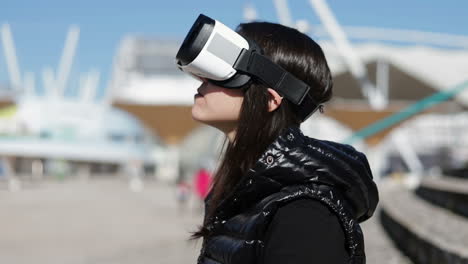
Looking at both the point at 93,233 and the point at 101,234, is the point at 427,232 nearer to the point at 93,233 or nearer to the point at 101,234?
the point at 101,234

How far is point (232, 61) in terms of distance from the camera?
1.41m

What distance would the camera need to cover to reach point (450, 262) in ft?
12.4

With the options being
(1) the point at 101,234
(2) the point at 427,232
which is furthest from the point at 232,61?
(1) the point at 101,234

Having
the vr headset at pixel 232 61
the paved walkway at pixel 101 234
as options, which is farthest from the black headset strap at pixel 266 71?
the paved walkway at pixel 101 234

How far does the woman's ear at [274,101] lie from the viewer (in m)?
1.43

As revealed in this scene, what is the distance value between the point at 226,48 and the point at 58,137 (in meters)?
51.1

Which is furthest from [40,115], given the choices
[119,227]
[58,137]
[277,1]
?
[119,227]

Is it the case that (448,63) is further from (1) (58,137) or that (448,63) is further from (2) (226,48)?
(2) (226,48)

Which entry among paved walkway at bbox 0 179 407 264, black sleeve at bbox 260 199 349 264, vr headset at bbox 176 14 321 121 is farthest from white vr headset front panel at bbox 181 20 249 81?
paved walkway at bbox 0 179 407 264

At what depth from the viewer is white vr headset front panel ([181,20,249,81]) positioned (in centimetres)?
141

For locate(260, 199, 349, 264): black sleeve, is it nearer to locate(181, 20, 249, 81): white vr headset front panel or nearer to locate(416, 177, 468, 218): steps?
locate(181, 20, 249, 81): white vr headset front panel

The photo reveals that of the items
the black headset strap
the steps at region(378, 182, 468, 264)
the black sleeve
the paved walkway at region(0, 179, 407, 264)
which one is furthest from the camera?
the paved walkway at region(0, 179, 407, 264)

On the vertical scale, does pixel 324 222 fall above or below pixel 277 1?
above

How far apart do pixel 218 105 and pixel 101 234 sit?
34.7 ft
